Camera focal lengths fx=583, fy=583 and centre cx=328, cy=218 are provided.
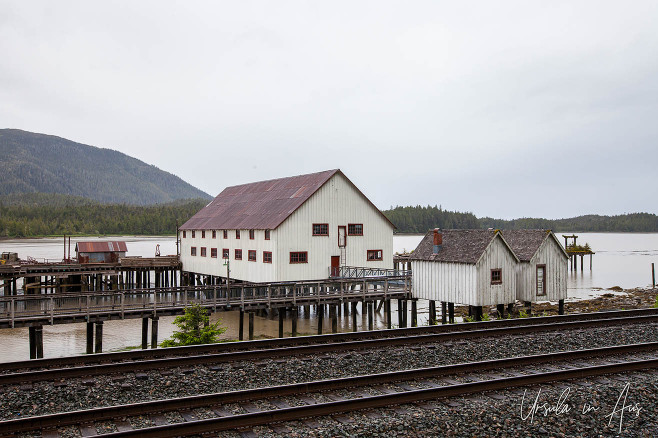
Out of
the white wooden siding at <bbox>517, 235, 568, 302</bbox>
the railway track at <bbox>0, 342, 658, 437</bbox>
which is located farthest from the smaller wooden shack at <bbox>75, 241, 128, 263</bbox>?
the railway track at <bbox>0, 342, 658, 437</bbox>

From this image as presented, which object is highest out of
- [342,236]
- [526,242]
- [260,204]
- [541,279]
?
[260,204]

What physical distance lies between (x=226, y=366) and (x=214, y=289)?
1358 cm

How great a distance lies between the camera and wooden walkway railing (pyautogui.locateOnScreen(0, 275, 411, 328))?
961 inches

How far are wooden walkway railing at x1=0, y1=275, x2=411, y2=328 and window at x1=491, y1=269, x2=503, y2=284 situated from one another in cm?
528

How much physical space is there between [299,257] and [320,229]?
2.50 m

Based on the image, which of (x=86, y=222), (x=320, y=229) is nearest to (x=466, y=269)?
(x=320, y=229)

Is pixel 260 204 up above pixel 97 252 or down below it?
above

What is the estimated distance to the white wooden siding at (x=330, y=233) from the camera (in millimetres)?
37719

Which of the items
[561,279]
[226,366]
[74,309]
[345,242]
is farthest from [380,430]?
[345,242]

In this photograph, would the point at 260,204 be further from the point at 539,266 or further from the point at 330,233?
the point at 539,266

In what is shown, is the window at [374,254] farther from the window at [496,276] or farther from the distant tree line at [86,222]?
the distant tree line at [86,222]

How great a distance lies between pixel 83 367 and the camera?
48.0 feet

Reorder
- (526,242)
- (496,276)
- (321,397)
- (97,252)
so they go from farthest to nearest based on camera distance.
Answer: (97,252)
(526,242)
(496,276)
(321,397)

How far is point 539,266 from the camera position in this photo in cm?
3256
